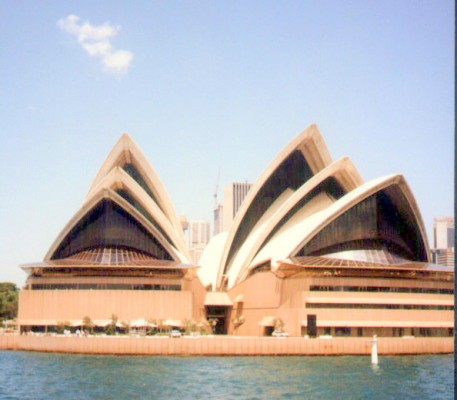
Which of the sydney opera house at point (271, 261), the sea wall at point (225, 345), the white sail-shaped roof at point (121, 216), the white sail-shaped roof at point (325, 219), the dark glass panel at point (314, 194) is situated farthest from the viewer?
the dark glass panel at point (314, 194)

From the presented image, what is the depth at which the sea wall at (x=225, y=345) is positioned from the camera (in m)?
52.2

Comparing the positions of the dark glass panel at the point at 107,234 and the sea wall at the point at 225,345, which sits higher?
the dark glass panel at the point at 107,234

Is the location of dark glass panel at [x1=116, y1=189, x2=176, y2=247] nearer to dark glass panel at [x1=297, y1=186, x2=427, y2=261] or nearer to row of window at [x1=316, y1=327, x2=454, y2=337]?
dark glass panel at [x1=297, y1=186, x2=427, y2=261]

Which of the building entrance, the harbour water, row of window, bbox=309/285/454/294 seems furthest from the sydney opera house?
the harbour water

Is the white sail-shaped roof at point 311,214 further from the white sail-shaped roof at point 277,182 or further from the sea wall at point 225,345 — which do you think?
the sea wall at point 225,345

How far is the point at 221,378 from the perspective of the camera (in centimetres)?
3647

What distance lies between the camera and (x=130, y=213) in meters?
65.5

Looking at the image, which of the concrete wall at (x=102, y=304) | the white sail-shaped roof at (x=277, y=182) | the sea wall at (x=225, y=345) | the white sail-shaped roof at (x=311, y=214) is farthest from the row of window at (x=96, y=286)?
the white sail-shaped roof at (x=277, y=182)

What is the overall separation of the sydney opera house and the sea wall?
13.3 feet

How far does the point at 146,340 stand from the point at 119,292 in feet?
33.7

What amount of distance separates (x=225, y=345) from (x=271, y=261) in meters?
14.2

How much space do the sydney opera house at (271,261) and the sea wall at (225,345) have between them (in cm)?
407

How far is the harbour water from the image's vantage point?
30.8m

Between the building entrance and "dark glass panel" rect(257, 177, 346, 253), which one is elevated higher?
"dark glass panel" rect(257, 177, 346, 253)
